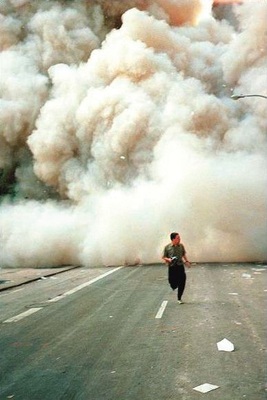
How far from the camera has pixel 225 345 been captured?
5.74 metres

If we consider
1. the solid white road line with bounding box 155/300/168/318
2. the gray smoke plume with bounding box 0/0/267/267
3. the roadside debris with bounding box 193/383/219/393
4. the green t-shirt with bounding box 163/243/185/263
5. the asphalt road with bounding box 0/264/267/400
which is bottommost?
the roadside debris with bounding box 193/383/219/393

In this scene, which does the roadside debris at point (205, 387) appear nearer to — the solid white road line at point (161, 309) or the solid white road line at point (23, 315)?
the solid white road line at point (161, 309)

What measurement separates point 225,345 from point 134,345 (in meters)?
1.24

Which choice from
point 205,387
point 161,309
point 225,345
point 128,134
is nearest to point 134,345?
point 225,345

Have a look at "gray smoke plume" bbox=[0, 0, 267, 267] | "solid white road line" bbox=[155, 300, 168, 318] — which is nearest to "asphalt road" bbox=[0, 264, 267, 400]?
"solid white road line" bbox=[155, 300, 168, 318]

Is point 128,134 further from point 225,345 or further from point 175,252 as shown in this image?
point 225,345

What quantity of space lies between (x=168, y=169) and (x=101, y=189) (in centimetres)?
506

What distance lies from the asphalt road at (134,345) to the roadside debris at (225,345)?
0.30ft

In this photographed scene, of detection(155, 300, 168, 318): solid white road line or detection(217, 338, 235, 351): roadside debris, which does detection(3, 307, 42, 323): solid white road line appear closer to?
detection(155, 300, 168, 318): solid white road line

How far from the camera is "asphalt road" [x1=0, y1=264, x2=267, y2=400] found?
4426mm

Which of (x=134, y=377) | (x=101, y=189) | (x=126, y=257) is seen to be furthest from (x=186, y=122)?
(x=134, y=377)

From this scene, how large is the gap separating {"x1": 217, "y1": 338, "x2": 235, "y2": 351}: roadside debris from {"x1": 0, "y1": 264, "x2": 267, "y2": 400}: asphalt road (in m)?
0.09

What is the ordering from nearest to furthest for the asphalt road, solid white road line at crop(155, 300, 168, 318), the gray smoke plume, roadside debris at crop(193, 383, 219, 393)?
roadside debris at crop(193, 383, 219, 393)
the asphalt road
solid white road line at crop(155, 300, 168, 318)
the gray smoke plume

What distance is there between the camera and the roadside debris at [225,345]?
5.57m
